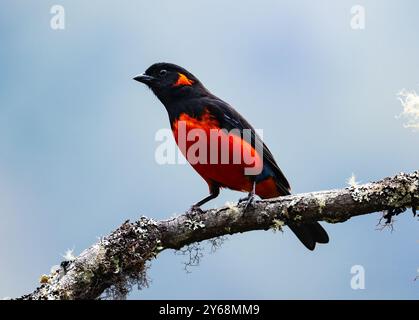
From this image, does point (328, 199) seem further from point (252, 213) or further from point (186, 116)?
point (186, 116)

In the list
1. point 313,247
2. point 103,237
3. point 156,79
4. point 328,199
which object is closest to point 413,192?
point 328,199

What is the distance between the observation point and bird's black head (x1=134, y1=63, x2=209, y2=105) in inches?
331

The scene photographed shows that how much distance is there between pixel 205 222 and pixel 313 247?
5.06 feet

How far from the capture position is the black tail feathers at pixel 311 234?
764 cm

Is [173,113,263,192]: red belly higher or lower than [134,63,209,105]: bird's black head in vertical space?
lower

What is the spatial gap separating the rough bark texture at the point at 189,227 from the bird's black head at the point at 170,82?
2.03 m

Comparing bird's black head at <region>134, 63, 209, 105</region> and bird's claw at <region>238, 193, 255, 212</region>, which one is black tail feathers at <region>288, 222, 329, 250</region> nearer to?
bird's claw at <region>238, 193, 255, 212</region>

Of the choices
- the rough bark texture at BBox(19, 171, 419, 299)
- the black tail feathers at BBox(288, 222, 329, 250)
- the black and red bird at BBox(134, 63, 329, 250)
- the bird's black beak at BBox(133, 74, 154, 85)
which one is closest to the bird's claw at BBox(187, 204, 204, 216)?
the rough bark texture at BBox(19, 171, 419, 299)

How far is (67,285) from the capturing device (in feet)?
20.1

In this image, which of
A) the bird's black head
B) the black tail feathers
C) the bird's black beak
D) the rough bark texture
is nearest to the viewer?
the rough bark texture

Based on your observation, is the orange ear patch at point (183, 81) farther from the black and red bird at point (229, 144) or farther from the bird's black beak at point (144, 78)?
the bird's black beak at point (144, 78)

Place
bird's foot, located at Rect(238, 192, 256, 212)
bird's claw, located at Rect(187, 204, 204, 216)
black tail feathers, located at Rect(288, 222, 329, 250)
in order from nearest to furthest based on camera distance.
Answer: bird's foot, located at Rect(238, 192, 256, 212)
bird's claw, located at Rect(187, 204, 204, 216)
black tail feathers, located at Rect(288, 222, 329, 250)

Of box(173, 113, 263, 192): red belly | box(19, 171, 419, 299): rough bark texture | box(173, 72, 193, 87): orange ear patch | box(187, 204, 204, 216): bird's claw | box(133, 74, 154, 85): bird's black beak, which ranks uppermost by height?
box(133, 74, 154, 85): bird's black beak

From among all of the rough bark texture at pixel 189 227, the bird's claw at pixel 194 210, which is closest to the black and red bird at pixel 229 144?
the bird's claw at pixel 194 210
